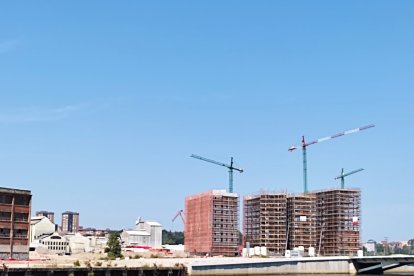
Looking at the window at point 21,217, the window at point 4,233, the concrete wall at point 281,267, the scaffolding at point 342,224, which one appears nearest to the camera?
the concrete wall at point 281,267

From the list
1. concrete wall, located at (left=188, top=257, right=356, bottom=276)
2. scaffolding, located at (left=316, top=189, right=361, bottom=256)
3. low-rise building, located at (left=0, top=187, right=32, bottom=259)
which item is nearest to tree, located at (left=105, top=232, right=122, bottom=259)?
low-rise building, located at (left=0, top=187, right=32, bottom=259)

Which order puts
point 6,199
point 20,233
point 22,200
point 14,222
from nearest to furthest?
point 6,199, point 14,222, point 22,200, point 20,233

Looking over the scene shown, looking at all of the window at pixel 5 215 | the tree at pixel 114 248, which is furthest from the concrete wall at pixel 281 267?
the window at pixel 5 215

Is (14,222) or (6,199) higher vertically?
(6,199)

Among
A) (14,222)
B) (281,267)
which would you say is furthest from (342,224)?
(14,222)

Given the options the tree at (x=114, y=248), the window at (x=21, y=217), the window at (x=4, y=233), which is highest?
the window at (x=21, y=217)

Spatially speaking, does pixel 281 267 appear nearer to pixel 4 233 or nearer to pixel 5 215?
pixel 5 215

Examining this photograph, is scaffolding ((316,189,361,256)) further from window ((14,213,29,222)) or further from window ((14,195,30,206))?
window ((14,195,30,206))

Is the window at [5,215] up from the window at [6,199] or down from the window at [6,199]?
down

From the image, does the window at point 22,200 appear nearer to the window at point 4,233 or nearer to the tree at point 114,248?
the window at point 4,233

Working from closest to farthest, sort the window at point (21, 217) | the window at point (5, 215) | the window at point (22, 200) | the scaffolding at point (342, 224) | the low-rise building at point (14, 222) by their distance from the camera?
the window at point (5, 215) < the low-rise building at point (14, 222) < the window at point (22, 200) < the window at point (21, 217) < the scaffolding at point (342, 224)

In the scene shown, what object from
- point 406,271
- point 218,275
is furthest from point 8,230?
point 406,271

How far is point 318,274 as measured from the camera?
136 metres

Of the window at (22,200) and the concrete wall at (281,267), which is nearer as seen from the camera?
the concrete wall at (281,267)
